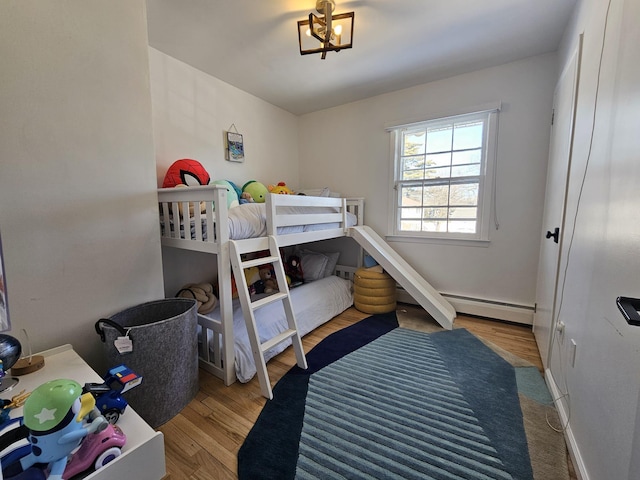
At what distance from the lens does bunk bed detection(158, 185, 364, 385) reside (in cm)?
A: 160

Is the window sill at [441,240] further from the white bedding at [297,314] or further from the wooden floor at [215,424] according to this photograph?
the wooden floor at [215,424]

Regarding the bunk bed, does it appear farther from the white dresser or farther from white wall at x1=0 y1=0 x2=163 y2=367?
the white dresser

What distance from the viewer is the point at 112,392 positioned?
34.9 inches

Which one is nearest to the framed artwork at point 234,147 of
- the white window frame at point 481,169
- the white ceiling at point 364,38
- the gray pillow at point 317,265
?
the white ceiling at point 364,38

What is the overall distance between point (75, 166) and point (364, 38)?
2.08m

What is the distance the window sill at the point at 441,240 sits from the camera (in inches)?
105

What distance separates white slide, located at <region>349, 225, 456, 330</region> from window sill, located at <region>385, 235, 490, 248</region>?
0.16 m

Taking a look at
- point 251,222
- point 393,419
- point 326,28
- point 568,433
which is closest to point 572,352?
point 568,433

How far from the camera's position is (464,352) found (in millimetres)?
2037

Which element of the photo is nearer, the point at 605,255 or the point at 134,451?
the point at 134,451

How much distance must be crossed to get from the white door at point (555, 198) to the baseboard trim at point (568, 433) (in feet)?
0.78

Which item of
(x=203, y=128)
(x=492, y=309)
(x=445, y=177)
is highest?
(x=203, y=128)

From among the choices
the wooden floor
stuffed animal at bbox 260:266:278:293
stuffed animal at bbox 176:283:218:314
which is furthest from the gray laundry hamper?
stuffed animal at bbox 260:266:278:293

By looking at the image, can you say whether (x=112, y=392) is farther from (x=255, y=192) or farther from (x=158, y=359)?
(x=255, y=192)
